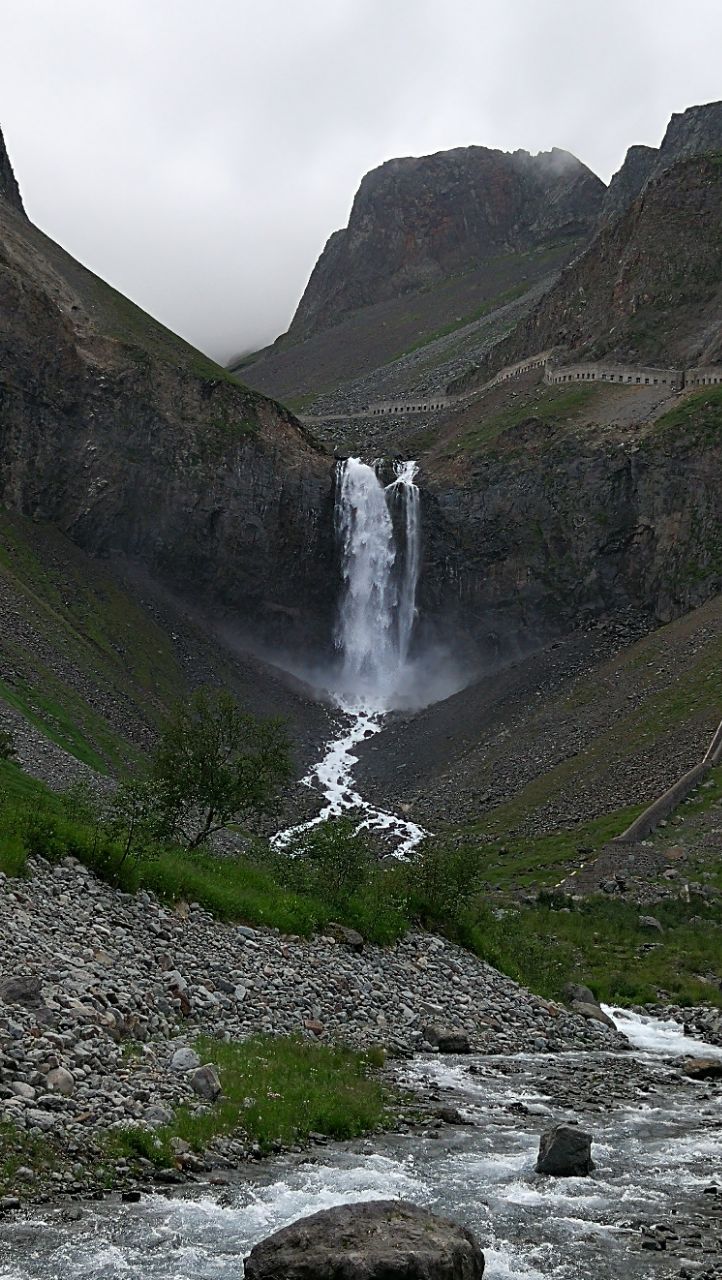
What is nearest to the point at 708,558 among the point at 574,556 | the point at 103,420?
the point at 574,556

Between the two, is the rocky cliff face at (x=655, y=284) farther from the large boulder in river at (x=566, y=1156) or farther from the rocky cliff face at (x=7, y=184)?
the large boulder in river at (x=566, y=1156)

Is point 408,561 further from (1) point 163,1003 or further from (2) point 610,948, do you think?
(1) point 163,1003

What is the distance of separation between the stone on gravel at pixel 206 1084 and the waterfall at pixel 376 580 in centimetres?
7645

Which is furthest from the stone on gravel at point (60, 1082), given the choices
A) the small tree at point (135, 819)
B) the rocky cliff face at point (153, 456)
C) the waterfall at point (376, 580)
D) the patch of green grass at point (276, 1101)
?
the waterfall at point (376, 580)

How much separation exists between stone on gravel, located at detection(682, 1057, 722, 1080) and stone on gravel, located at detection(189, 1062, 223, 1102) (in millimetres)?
12894

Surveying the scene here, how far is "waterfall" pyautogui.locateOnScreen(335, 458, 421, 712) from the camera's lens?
9319 centimetres

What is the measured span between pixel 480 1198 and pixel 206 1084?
12.7 feet

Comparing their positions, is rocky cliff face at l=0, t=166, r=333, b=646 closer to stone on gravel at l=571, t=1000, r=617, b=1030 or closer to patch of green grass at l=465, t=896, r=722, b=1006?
patch of green grass at l=465, t=896, r=722, b=1006

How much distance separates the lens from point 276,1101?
15.2 meters

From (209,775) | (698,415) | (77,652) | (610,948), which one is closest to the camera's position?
(209,775)

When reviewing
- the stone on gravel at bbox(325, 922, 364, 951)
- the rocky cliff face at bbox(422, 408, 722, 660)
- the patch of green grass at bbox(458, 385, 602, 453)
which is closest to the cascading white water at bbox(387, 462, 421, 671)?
the rocky cliff face at bbox(422, 408, 722, 660)

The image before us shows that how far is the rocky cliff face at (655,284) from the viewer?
106062 millimetres

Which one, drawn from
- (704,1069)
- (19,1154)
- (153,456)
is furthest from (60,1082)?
(153,456)

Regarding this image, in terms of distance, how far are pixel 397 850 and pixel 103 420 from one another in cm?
4838
